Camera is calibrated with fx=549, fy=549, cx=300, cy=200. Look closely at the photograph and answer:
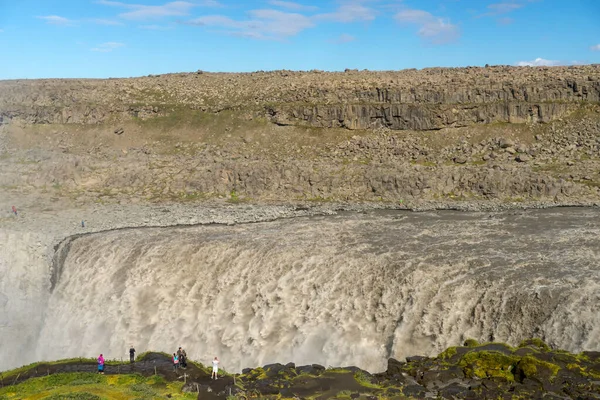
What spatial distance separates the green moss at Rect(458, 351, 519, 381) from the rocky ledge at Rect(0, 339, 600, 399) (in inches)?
1.6

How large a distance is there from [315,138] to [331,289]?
1746 inches

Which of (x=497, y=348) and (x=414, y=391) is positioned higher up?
(x=497, y=348)

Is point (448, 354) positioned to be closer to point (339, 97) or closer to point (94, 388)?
point (94, 388)

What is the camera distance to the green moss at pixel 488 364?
2351cm

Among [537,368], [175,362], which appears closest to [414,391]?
[537,368]

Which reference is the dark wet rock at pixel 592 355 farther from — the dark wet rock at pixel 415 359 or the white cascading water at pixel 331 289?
the dark wet rock at pixel 415 359

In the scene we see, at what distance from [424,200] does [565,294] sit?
29.0m

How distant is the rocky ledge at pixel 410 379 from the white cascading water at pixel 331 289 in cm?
282

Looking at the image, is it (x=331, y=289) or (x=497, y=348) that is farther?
(x=331, y=289)

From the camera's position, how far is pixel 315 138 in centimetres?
7681

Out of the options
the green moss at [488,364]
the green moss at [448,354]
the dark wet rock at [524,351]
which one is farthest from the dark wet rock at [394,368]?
the dark wet rock at [524,351]

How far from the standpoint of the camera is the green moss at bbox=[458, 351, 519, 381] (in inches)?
926

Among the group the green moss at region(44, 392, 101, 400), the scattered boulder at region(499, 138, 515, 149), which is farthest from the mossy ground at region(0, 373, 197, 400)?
the scattered boulder at region(499, 138, 515, 149)

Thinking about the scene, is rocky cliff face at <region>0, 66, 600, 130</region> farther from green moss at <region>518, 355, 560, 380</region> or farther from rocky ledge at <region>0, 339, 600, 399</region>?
green moss at <region>518, 355, 560, 380</region>
